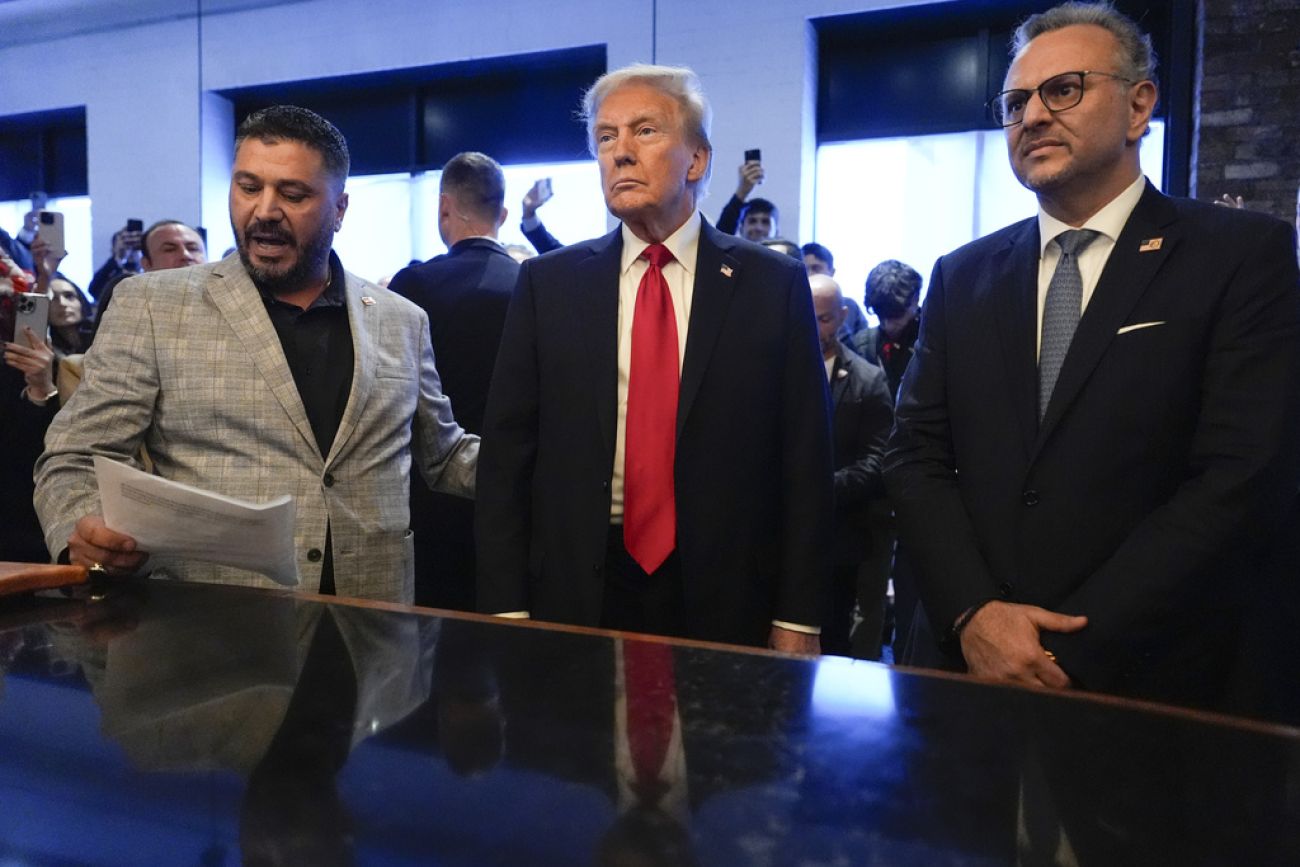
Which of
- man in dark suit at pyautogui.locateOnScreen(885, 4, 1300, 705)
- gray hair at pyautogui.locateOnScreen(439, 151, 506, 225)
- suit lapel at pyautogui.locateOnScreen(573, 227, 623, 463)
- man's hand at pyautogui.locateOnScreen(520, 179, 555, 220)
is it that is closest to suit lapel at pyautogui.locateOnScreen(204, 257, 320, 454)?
suit lapel at pyautogui.locateOnScreen(573, 227, 623, 463)

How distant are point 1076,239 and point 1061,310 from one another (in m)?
0.11

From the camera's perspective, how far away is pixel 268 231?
1656mm

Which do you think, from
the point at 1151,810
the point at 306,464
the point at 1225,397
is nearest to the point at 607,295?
the point at 306,464

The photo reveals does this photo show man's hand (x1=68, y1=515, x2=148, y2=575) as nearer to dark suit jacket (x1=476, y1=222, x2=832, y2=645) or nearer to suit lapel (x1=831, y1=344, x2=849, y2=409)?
dark suit jacket (x1=476, y1=222, x2=832, y2=645)

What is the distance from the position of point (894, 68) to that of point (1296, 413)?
498cm

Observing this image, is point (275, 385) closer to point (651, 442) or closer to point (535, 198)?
point (651, 442)

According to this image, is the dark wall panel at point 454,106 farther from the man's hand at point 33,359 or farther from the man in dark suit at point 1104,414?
the man in dark suit at point 1104,414

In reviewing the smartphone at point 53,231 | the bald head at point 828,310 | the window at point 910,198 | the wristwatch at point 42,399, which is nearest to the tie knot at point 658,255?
the bald head at point 828,310

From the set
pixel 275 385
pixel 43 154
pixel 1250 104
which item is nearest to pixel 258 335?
pixel 275 385

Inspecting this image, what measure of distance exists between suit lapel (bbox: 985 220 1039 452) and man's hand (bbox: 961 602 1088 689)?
0.79 feet

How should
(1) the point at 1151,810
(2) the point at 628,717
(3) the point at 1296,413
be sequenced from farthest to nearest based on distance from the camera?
(3) the point at 1296,413
(2) the point at 628,717
(1) the point at 1151,810

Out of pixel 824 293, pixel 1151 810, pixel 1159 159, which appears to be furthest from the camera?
pixel 1159 159

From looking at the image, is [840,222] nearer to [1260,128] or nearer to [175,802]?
[1260,128]

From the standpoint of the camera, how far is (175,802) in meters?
0.64
